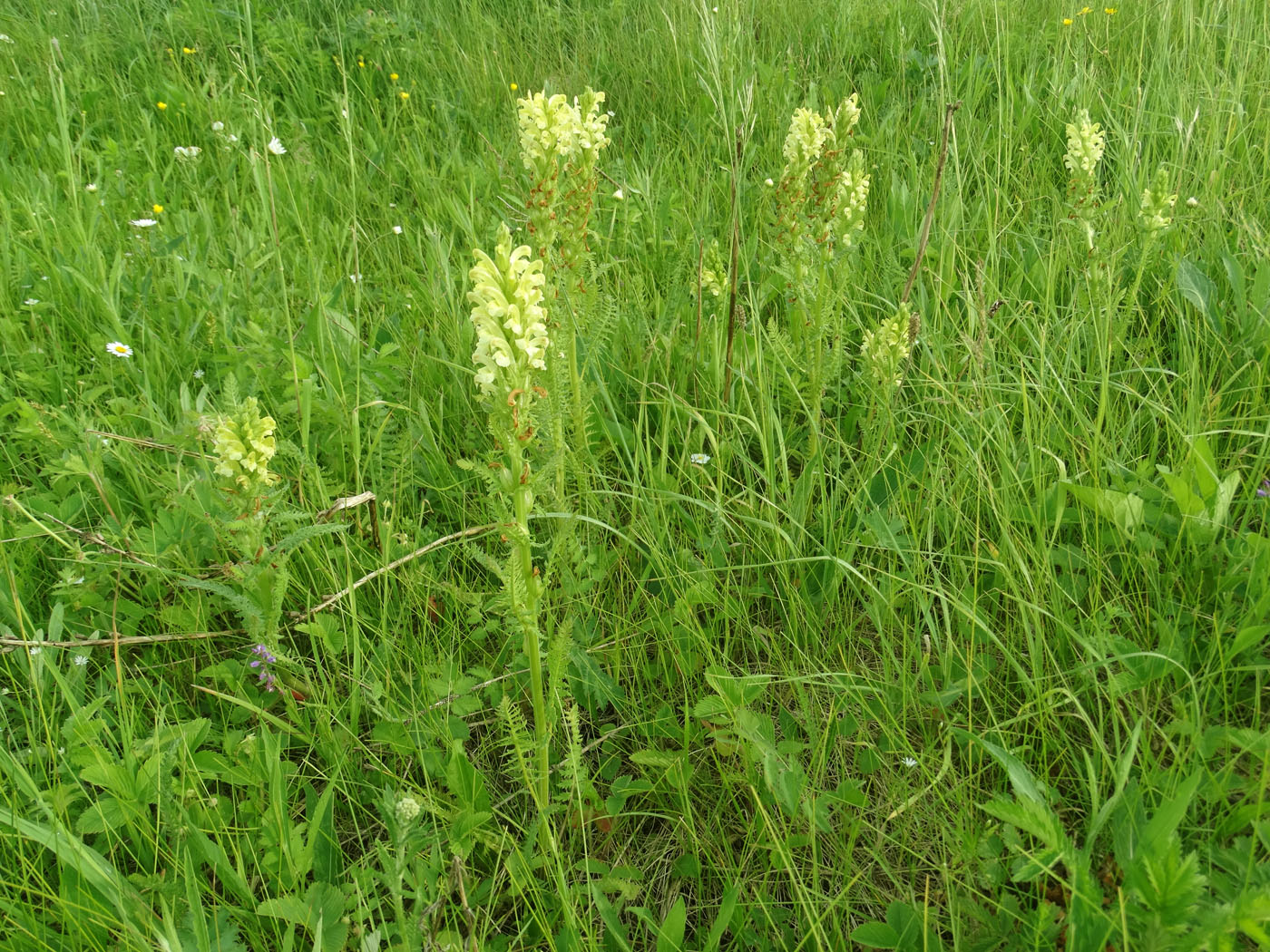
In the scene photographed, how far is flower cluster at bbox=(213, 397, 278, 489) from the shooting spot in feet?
5.17

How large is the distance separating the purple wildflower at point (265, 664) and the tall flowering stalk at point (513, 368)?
1.76 feet

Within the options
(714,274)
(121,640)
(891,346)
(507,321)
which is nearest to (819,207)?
(714,274)

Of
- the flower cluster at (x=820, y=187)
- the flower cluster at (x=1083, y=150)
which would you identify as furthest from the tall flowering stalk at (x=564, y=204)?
the flower cluster at (x=1083, y=150)

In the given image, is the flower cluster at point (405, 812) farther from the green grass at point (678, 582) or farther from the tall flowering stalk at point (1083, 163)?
the tall flowering stalk at point (1083, 163)

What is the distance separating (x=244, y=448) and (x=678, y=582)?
0.85 m

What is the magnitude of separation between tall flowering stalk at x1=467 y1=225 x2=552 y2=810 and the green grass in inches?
4.9

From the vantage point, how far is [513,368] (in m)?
1.27

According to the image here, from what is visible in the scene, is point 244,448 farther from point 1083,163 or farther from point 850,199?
point 1083,163

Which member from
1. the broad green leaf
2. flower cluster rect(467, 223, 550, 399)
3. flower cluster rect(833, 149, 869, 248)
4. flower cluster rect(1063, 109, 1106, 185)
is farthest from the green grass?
flower cluster rect(467, 223, 550, 399)

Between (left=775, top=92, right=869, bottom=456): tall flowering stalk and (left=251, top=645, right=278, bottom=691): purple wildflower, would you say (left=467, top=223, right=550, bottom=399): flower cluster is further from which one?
(left=775, top=92, right=869, bottom=456): tall flowering stalk

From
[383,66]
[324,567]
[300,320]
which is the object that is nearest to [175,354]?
A: [300,320]

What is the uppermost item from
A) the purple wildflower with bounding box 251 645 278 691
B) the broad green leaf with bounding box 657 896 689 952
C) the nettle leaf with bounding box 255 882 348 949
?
the purple wildflower with bounding box 251 645 278 691

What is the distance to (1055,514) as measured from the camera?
5.55ft

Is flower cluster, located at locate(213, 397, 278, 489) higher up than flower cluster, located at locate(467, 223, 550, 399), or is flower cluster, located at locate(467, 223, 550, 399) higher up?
flower cluster, located at locate(467, 223, 550, 399)
